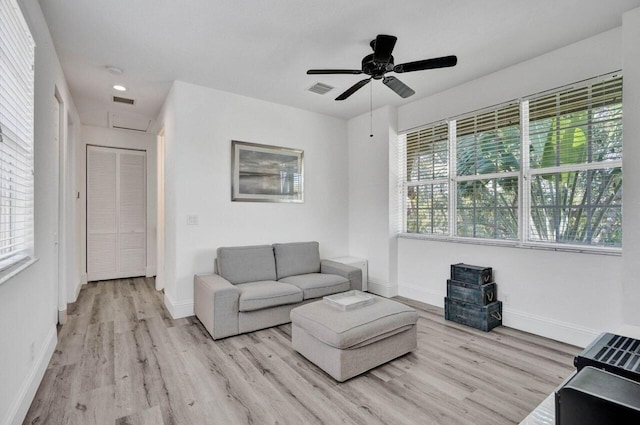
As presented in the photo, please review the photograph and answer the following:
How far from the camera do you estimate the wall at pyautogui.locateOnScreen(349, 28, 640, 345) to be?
273 centimetres

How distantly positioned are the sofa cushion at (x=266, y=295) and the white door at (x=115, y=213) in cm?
336

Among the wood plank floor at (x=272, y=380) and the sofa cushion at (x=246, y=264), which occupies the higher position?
the sofa cushion at (x=246, y=264)

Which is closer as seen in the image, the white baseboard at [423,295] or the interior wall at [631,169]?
the interior wall at [631,169]

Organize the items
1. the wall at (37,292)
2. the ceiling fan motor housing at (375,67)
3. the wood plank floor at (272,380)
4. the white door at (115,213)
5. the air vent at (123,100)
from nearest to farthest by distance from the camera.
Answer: the wall at (37,292) → the wood plank floor at (272,380) → the ceiling fan motor housing at (375,67) → the air vent at (123,100) → the white door at (115,213)

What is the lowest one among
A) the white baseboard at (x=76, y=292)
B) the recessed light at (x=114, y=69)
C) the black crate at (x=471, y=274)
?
the white baseboard at (x=76, y=292)

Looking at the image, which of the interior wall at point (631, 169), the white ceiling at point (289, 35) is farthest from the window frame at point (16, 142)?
the interior wall at point (631, 169)

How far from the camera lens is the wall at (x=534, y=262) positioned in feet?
8.96

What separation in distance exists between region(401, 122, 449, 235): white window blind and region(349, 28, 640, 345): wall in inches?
7.2

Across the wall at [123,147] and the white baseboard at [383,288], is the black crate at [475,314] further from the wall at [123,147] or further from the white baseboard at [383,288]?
the wall at [123,147]

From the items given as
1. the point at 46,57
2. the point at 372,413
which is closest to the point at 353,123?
the point at 46,57

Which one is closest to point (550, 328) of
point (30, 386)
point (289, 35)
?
point (289, 35)

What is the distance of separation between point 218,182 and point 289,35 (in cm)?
194

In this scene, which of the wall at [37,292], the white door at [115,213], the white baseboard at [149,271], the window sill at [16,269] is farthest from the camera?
the white baseboard at [149,271]

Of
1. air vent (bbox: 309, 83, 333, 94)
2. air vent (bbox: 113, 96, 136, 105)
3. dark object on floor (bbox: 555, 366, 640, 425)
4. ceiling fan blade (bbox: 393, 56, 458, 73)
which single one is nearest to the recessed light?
air vent (bbox: 113, 96, 136, 105)
